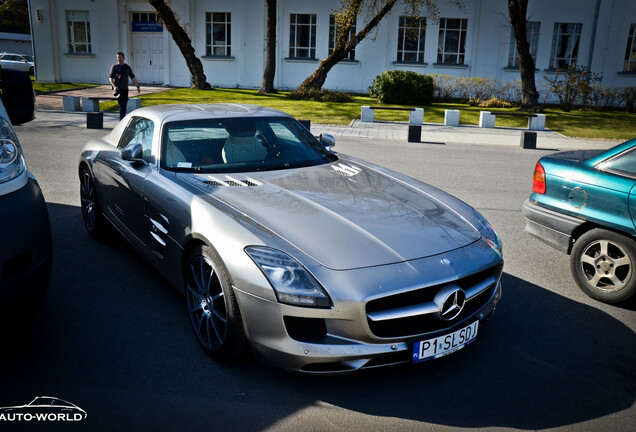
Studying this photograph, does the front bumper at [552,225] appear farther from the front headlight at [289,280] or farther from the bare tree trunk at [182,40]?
the bare tree trunk at [182,40]

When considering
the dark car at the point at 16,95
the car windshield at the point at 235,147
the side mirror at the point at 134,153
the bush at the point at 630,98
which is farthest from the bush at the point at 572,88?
the dark car at the point at 16,95

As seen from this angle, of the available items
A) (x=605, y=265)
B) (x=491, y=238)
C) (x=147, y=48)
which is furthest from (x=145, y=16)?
(x=491, y=238)

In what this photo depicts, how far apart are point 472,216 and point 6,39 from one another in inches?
2387

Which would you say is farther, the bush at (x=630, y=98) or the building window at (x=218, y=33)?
the building window at (x=218, y=33)

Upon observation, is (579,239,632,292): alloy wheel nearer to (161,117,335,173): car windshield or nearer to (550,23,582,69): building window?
(161,117,335,173): car windshield

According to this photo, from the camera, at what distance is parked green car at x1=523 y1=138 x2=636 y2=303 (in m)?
4.51

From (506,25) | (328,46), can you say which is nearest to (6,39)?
(328,46)

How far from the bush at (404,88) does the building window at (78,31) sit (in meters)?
16.0

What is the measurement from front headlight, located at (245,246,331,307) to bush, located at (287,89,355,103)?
2089cm

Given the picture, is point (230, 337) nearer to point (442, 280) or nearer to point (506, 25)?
point (442, 280)

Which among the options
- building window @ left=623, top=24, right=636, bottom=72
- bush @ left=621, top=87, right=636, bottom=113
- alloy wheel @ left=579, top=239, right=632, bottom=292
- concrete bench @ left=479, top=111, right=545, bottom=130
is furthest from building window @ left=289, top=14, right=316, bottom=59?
alloy wheel @ left=579, top=239, right=632, bottom=292

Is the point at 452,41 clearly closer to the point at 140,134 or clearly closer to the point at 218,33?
the point at 218,33

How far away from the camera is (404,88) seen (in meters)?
23.5

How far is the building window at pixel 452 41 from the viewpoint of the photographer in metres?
27.3
